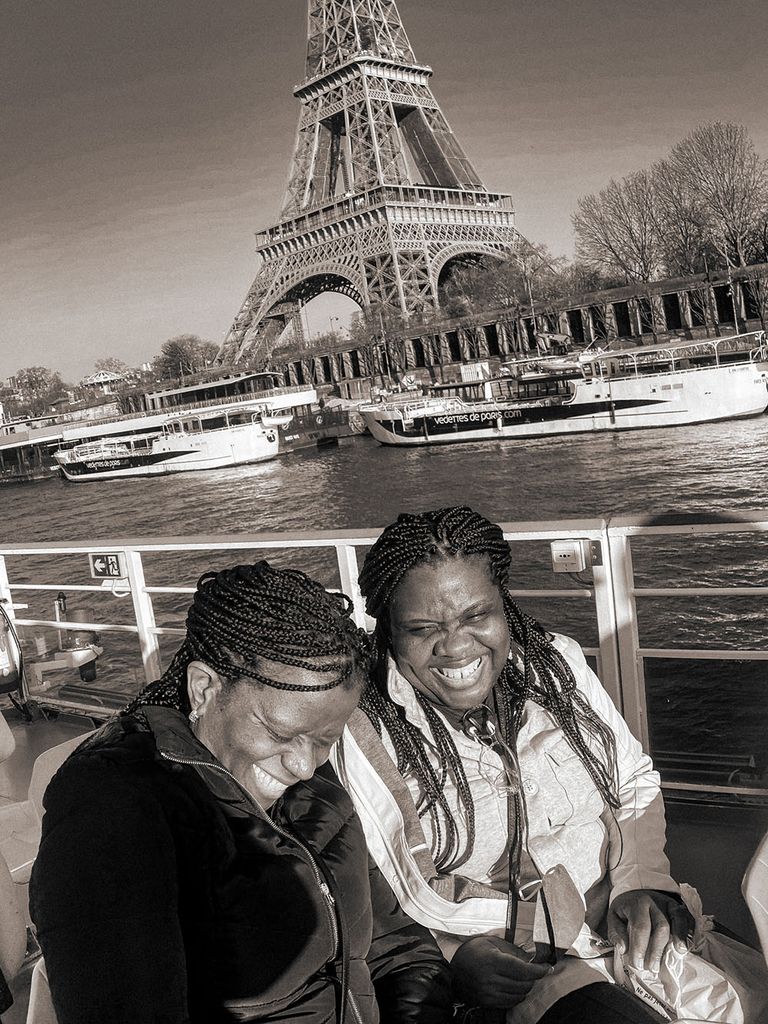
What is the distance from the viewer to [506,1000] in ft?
4.02

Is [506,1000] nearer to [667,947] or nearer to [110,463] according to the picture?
[667,947]

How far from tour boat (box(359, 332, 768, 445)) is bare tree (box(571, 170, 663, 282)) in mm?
8490

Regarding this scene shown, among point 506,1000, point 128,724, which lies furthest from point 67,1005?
point 506,1000

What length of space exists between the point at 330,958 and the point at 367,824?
313 millimetres

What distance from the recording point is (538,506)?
68.7 ft

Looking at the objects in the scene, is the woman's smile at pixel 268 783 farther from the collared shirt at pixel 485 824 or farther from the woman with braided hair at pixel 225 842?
the collared shirt at pixel 485 824

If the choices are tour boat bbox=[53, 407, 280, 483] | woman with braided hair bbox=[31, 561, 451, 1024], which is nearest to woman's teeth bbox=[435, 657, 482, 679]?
woman with braided hair bbox=[31, 561, 451, 1024]

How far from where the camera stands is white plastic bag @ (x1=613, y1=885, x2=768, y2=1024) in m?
1.19

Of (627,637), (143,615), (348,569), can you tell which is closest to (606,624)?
(627,637)

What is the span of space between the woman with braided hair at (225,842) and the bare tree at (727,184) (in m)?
40.1

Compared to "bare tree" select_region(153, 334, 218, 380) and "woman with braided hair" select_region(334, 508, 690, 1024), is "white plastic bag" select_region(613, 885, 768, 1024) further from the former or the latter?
"bare tree" select_region(153, 334, 218, 380)

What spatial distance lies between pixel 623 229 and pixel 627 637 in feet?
147

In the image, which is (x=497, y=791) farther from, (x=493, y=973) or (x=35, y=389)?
(x=35, y=389)

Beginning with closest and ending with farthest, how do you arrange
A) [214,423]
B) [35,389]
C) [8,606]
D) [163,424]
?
[8,606]
[214,423]
[163,424]
[35,389]
